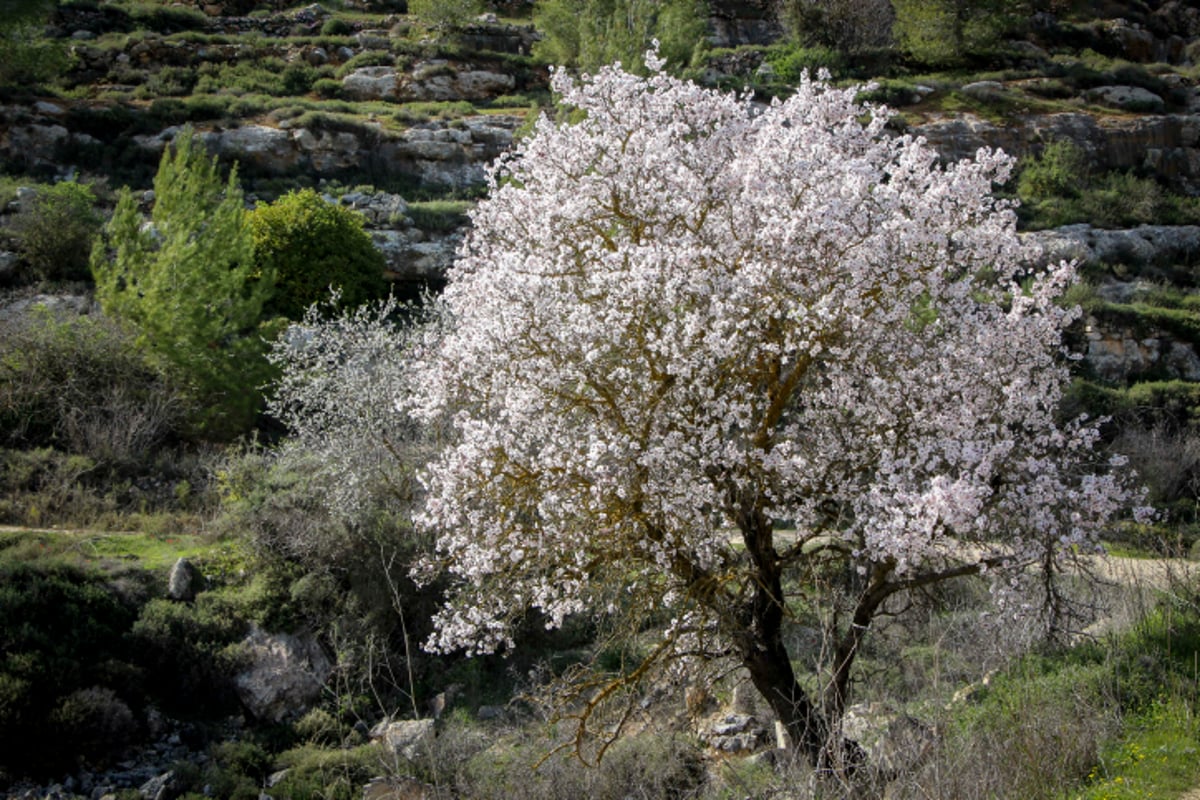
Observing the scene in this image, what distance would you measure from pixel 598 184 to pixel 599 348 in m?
1.62

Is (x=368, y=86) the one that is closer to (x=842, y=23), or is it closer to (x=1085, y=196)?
(x=842, y=23)

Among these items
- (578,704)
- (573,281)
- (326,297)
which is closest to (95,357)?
(326,297)

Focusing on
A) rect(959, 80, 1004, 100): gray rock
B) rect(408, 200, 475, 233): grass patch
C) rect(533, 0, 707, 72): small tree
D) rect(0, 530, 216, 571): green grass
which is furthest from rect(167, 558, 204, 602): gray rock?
rect(959, 80, 1004, 100): gray rock

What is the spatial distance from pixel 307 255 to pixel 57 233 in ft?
16.7

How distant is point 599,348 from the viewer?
6004 mm

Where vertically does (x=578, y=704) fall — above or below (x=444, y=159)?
below

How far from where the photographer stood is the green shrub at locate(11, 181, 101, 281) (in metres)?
18.3

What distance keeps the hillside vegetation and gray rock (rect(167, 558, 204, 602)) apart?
4 cm

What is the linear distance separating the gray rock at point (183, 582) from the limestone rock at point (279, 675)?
87 cm

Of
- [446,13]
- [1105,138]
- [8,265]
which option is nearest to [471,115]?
[446,13]

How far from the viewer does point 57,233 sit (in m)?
18.5

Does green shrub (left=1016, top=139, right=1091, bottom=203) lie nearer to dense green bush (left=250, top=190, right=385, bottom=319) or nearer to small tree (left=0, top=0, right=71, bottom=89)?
dense green bush (left=250, top=190, right=385, bottom=319)

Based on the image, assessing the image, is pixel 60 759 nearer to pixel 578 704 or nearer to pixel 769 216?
pixel 578 704

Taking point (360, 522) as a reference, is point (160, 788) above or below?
below
